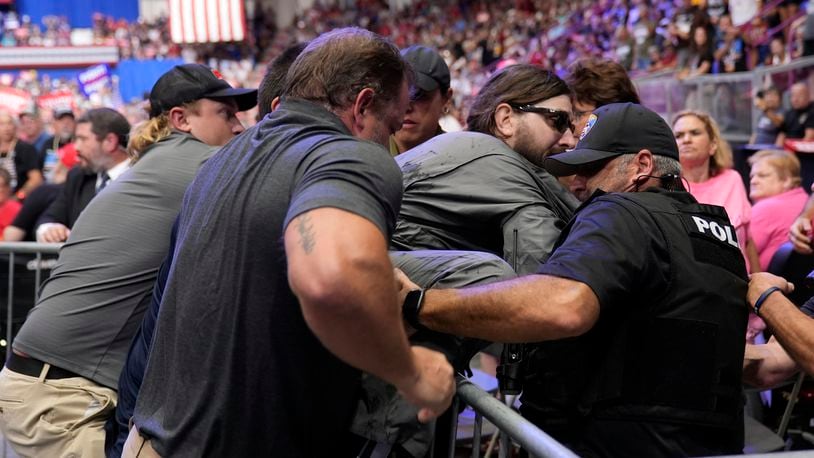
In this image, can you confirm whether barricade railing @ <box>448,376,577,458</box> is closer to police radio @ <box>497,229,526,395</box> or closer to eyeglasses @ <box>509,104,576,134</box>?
police radio @ <box>497,229,526,395</box>

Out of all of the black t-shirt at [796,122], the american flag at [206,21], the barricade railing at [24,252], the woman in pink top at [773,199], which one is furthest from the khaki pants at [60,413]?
the american flag at [206,21]

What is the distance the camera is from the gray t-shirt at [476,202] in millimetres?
2535

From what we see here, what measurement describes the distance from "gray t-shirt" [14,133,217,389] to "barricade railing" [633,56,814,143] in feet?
26.0

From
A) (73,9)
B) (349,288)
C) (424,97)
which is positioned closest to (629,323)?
(349,288)

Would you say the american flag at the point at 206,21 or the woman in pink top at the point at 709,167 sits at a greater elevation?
the woman in pink top at the point at 709,167

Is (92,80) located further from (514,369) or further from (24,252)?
(514,369)

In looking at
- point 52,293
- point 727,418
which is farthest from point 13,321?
point 727,418

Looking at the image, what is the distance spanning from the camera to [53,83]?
109 ft

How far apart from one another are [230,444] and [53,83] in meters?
33.9

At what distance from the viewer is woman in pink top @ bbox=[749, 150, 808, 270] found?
224 inches

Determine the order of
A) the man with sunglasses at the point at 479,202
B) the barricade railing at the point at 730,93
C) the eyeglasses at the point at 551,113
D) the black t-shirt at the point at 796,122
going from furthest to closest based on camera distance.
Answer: the barricade railing at the point at 730,93, the black t-shirt at the point at 796,122, the eyeglasses at the point at 551,113, the man with sunglasses at the point at 479,202

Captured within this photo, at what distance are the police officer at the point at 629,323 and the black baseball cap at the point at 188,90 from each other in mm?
1763

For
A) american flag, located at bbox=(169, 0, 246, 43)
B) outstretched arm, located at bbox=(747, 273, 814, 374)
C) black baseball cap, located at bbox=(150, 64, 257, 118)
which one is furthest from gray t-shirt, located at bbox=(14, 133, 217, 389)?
american flag, located at bbox=(169, 0, 246, 43)

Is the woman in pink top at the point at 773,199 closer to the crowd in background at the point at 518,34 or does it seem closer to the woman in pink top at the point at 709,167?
the woman in pink top at the point at 709,167
